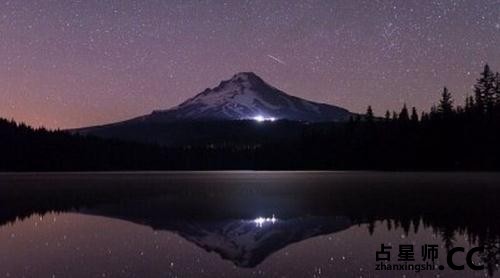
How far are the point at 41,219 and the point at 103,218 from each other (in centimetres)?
348

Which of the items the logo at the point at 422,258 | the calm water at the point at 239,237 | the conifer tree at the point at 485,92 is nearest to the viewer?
the logo at the point at 422,258

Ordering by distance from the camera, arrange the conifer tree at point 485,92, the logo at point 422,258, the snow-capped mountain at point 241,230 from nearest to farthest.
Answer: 1. the logo at point 422,258
2. the snow-capped mountain at point 241,230
3. the conifer tree at point 485,92

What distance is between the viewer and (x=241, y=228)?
2795 centimetres

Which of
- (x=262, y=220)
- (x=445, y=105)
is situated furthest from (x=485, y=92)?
(x=262, y=220)

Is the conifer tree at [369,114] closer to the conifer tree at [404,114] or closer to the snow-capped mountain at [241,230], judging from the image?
the conifer tree at [404,114]

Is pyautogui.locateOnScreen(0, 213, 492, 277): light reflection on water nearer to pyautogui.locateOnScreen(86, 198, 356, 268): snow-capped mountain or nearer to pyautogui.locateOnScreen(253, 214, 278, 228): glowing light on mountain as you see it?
pyautogui.locateOnScreen(86, 198, 356, 268): snow-capped mountain

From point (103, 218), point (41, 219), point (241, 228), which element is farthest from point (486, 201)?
point (41, 219)

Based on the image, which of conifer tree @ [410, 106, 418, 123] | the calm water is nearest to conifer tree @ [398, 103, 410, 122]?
conifer tree @ [410, 106, 418, 123]

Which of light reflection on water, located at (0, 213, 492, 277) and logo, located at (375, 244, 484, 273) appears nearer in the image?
light reflection on water, located at (0, 213, 492, 277)

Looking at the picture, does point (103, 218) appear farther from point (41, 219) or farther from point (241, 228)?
point (241, 228)

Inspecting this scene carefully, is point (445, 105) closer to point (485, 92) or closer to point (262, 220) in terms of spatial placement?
point (485, 92)

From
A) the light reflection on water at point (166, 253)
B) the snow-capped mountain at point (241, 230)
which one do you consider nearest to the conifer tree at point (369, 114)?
the snow-capped mountain at point (241, 230)

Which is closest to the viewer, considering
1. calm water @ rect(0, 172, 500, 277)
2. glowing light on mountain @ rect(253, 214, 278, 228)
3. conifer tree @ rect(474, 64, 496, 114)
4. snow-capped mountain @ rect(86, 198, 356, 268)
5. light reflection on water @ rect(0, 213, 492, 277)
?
light reflection on water @ rect(0, 213, 492, 277)

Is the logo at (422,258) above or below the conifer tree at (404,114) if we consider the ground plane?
below
